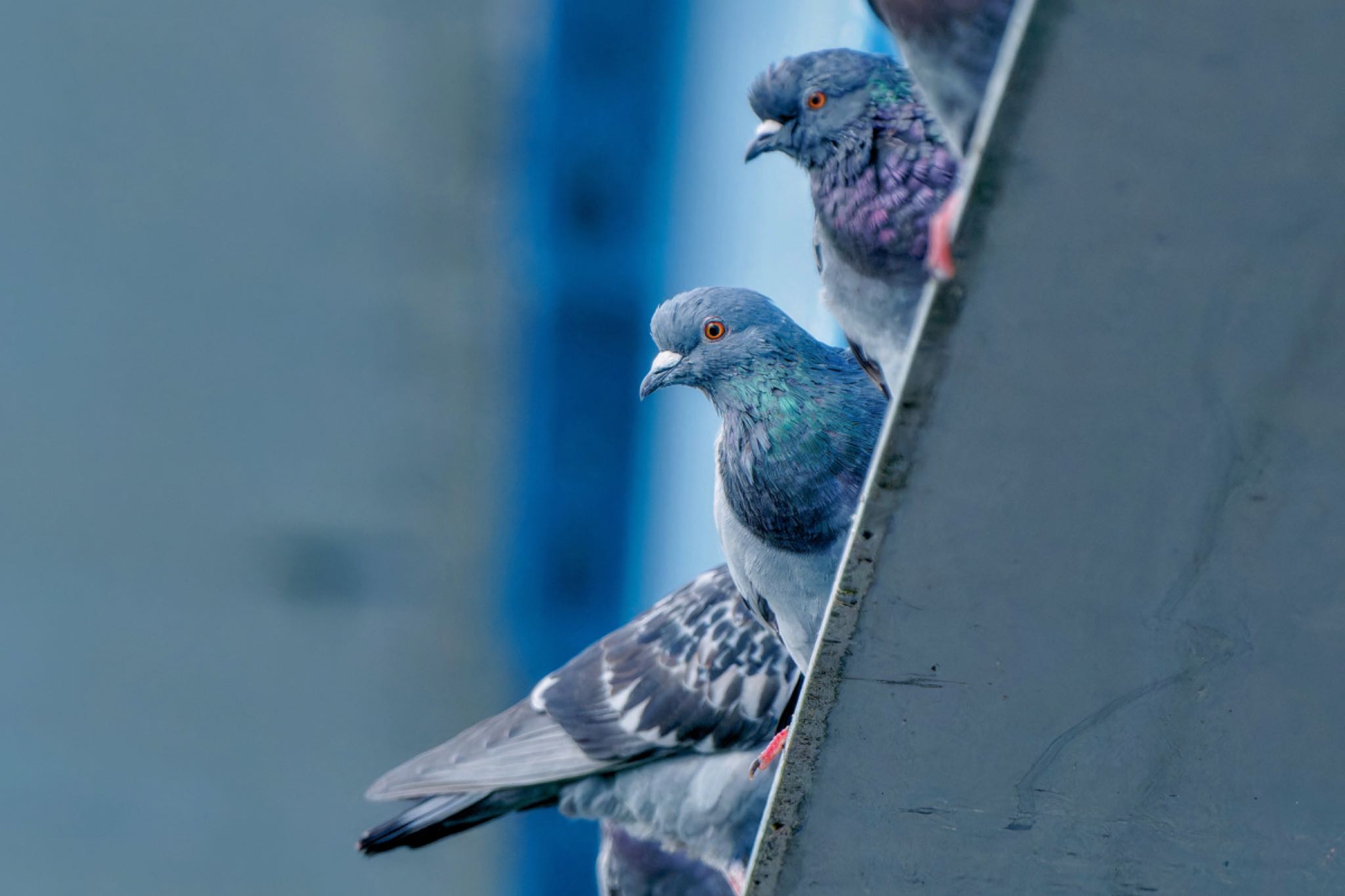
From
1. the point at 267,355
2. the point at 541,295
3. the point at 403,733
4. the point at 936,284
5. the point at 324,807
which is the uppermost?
the point at 936,284

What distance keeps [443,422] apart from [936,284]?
296 cm

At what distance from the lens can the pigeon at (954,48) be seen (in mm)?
869

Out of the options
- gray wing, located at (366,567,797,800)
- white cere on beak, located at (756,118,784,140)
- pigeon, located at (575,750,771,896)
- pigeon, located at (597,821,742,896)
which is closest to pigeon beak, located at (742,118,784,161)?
white cere on beak, located at (756,118,784,140)

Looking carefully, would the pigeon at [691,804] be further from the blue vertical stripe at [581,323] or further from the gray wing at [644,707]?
the blue vertical stripe at [581,323]

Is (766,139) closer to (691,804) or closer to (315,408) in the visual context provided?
(691,804)

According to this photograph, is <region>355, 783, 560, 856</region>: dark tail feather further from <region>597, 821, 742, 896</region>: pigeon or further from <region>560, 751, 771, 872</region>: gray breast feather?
<region>597, 821, 742, 896</region>: pigeon

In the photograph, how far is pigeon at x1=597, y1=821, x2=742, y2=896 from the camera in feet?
7.06

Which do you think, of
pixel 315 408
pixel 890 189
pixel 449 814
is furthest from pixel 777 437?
pixel 315 408

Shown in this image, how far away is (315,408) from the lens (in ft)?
10.7

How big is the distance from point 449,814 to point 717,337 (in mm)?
1179

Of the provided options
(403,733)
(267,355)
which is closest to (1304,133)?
(267,355)

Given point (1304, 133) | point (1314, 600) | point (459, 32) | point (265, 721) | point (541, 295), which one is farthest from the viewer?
point (265, 721)

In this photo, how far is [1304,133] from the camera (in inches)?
21.6

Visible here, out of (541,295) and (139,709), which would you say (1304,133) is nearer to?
(541,295)
